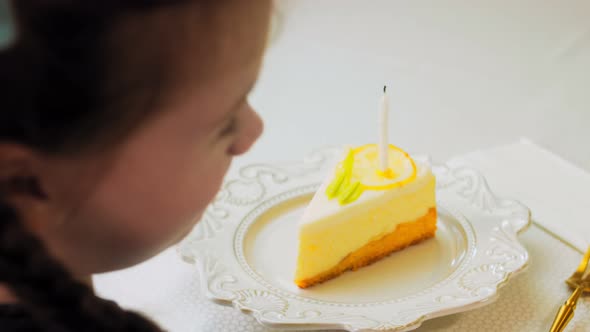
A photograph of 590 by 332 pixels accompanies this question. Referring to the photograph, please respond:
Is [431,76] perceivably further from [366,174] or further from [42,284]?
[42,284]

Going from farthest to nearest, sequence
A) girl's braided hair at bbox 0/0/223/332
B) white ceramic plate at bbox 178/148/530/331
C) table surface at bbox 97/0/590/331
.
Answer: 1. table surface at bbox 97/0/590/331
2. white ceramic plate at bbox 178/148/530/331
3. girl's braided hair at bbox 0/0/223/332

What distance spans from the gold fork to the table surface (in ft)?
0.10

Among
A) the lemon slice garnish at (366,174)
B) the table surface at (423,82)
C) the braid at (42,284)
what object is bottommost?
the braid at (42,284)

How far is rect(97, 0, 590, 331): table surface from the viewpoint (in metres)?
1.53

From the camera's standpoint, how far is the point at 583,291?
1055mm

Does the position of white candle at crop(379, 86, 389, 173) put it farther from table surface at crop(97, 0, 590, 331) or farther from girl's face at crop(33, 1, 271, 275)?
girl's face at crop(33, 1, 271, 275)

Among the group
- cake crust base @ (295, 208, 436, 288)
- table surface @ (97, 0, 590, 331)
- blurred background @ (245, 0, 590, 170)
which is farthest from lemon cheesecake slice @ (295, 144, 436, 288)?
blurred background @ (245, 0, 590, 170)

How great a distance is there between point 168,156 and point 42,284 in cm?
15

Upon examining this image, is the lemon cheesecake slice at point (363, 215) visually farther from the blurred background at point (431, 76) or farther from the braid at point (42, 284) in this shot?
the braid at point (42, 284)

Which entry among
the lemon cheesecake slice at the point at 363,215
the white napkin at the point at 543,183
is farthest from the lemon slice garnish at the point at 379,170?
the white napkin at the point at 543,183

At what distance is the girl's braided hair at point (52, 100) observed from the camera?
0.53 m

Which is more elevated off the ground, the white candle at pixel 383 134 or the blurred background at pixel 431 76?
the blurred background at pixel 431 76

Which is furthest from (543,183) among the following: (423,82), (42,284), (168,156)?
(42,284)

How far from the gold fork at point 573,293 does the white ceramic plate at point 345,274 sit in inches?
3.0
